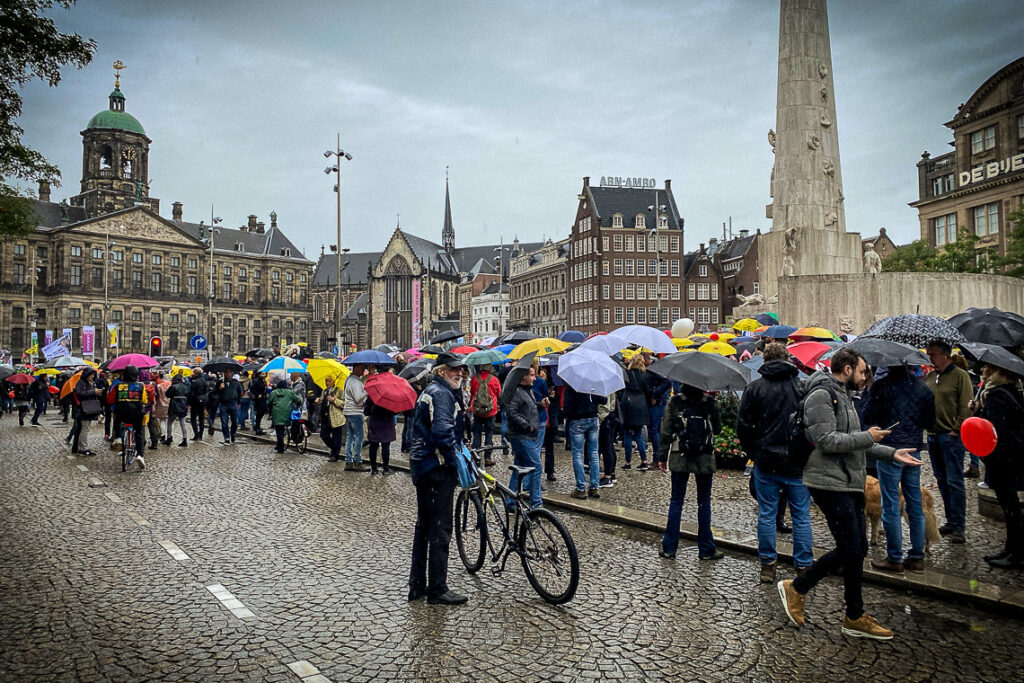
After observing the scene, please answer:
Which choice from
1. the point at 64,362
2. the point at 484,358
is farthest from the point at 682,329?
the point at 64,362

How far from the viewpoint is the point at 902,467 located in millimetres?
6387

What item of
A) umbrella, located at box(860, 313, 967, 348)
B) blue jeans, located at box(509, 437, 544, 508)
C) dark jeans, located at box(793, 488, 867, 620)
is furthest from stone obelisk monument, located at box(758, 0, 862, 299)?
dark jeans, located at box(793, 488, 867, 620)

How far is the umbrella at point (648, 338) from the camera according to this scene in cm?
1276

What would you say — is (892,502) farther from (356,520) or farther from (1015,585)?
(356,520)

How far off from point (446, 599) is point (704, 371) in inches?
129

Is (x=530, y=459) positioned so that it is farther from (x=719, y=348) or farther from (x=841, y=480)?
(x=719, y=348)

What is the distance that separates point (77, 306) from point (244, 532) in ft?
341

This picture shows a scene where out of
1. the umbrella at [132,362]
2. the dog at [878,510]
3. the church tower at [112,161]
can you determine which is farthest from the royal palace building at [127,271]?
the dog at [878,510]

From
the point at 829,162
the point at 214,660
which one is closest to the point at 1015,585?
the point at 214,660

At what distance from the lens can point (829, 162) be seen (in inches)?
953

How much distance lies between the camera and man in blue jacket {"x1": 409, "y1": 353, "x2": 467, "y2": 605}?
586 centimetres

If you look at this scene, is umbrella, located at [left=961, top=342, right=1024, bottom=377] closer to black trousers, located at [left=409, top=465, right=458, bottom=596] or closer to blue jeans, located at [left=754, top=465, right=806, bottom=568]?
blue jeans, located at [left=754, top=465, right=806, bottom=568]

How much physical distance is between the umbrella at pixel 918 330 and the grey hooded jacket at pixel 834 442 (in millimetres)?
2523

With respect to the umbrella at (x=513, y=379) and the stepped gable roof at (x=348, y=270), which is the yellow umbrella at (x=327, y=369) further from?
the stepped gable roof at (x=348, y=270)
